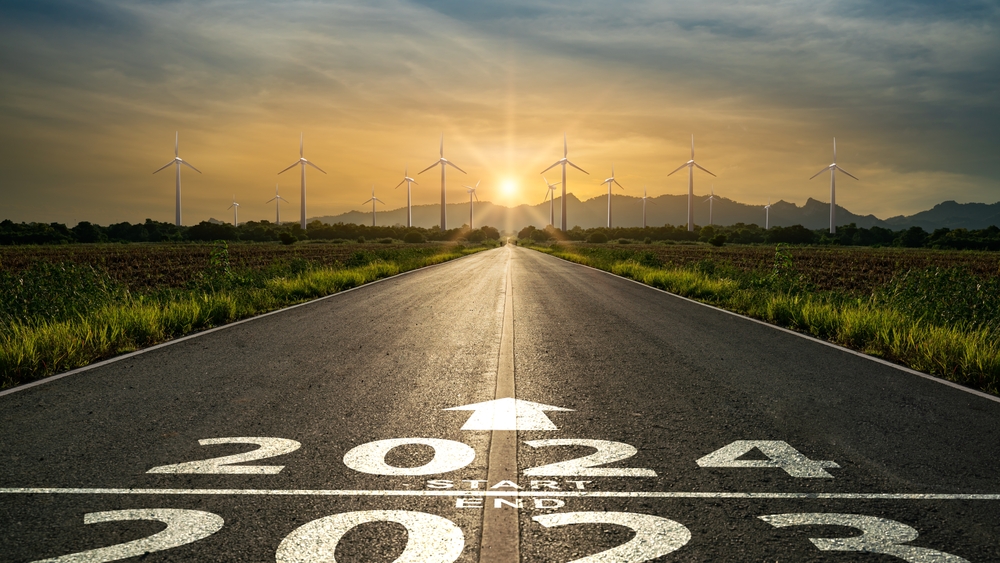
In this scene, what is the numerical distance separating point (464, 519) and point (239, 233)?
134 metres

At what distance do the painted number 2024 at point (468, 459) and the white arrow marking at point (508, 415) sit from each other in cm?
49

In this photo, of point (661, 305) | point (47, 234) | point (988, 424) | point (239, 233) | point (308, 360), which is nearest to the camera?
point (988, 424)

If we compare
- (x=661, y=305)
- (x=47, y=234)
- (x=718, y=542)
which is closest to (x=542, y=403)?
(x=718, y=542)

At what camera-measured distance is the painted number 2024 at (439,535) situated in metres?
3.38

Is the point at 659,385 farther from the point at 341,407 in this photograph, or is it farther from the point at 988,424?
the point at 341,407

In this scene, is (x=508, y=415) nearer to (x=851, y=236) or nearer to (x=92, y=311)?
(x=92, y=311)

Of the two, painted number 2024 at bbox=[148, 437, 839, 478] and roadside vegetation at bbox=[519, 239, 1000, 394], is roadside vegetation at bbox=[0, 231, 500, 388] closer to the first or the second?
painted number 2024 at bbox=[148, 437, 839, 478]

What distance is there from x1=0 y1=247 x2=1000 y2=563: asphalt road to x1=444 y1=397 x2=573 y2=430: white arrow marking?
0.13 ft

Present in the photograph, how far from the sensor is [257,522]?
3.79m

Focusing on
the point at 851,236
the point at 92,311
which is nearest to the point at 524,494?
the point at 92,311

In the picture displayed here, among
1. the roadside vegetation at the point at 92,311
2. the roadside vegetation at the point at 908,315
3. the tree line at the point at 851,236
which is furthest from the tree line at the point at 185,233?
the roadside vegetation at the point at 908,315

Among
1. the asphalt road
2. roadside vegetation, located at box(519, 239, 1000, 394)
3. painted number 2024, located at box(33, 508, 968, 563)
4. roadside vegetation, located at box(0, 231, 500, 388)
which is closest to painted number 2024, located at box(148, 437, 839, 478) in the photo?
the asphalt road

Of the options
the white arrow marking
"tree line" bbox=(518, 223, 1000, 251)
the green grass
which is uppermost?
"tree line" bbox=(518, 223, 1000, 251)

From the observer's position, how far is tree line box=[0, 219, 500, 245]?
88.8 meters
